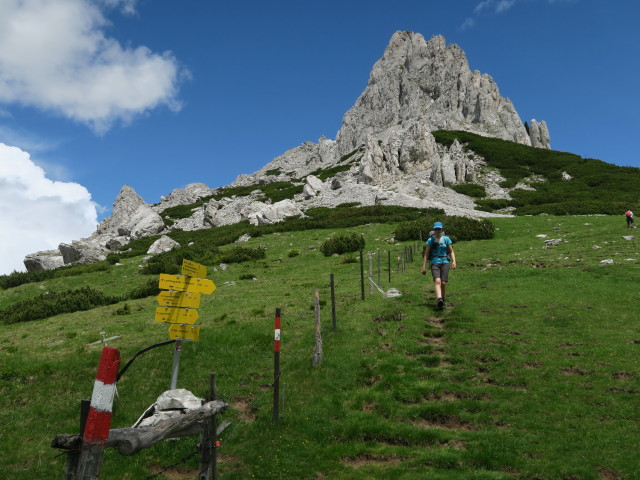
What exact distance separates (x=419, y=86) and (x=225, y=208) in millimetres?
115266

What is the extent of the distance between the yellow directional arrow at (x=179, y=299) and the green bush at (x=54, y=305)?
71.5 ft

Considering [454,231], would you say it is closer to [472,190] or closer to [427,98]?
[472,190]

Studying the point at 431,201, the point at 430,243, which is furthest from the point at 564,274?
the point at 431,201

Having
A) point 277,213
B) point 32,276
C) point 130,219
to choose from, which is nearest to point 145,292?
point 32,276

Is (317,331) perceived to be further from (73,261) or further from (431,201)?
(431,201)

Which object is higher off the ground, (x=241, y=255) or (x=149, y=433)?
(x=241, y=255)

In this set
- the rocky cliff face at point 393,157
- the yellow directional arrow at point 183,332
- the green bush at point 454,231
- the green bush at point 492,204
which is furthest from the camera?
the rocky cliff face at point 393,157

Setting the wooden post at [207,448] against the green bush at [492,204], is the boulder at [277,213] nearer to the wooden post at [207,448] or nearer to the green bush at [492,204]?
the green bush at [492,204]

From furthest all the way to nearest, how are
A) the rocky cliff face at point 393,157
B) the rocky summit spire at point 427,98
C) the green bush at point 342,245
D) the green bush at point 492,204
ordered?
the rocky summit spire at point 427,98 → the rocky cliff face at point 393,157 → the green bush at point 492,204 → the green bush at point 342,245

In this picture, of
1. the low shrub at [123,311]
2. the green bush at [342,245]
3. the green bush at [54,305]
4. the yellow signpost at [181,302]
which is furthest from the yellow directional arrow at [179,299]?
the green bush at [342,245]

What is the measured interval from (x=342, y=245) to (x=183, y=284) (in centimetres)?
3043

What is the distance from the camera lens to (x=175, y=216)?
95.3m

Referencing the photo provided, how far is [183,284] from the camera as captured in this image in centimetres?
1066

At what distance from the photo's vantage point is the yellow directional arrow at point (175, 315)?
34.4 ft
